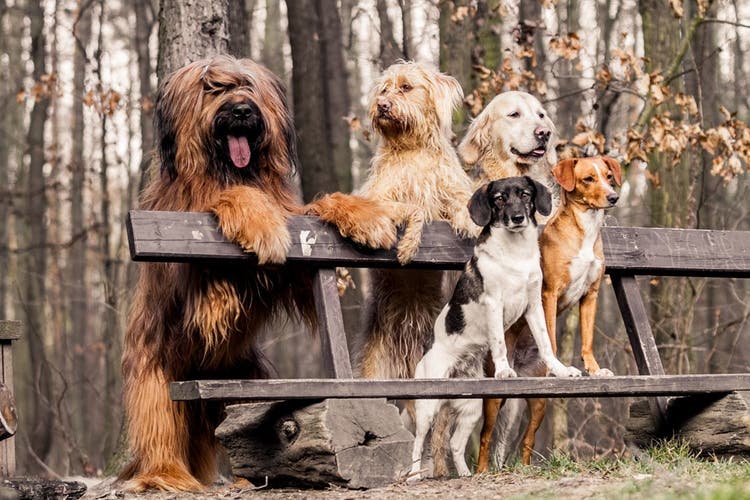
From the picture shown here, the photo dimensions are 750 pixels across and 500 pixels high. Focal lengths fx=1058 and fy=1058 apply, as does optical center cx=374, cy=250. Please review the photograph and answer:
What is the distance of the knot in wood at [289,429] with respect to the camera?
5105 millimetres

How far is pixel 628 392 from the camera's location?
5.35 meters

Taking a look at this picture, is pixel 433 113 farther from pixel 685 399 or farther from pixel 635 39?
pixel 635 39

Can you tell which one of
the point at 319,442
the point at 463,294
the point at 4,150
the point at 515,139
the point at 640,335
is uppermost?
the point at 4,150

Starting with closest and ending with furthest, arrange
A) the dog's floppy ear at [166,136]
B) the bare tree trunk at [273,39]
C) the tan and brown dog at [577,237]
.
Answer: the tan and brown dog at [577,237]
the dog's floppy ear at [166,136]
the bare tree trunk at [273,39]

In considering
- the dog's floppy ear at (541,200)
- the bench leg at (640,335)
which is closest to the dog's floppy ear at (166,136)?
the dog's floppy ear at (541,200)

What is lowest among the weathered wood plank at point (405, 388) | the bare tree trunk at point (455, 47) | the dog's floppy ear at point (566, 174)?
the weathered wood plank at point (405, 388)

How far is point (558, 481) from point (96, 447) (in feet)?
58.8

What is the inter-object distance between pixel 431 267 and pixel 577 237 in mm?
799

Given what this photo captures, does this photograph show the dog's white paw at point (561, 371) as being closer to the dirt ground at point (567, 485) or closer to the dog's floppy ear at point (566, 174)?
the dirt ground at point (567, 485)

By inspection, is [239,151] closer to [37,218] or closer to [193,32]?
[193,32]

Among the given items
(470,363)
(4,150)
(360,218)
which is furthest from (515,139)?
(4,150)

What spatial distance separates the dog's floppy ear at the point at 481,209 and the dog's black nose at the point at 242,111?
128 cm

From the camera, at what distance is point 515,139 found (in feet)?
20.4

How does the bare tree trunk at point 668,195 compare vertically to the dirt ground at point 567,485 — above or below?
above
